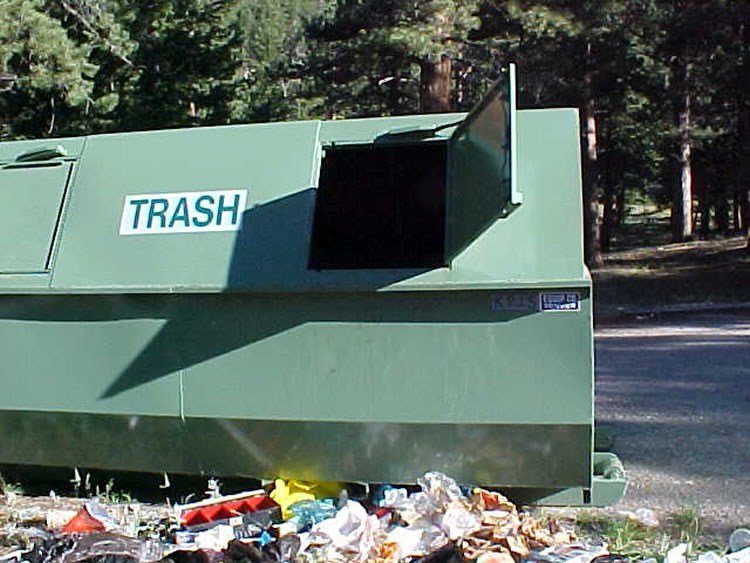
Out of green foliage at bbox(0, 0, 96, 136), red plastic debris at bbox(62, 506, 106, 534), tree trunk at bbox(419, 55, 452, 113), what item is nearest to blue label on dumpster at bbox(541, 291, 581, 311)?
red plastic debris at bbox(62, 506, 106, 534)

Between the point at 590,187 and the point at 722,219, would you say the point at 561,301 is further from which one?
the point at 722,219

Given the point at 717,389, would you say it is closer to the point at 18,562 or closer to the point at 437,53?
the point at 18,562

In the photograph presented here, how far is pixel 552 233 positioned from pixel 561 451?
3.07 feet

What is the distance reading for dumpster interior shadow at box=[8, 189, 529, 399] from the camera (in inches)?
177

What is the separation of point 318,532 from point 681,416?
401 cm

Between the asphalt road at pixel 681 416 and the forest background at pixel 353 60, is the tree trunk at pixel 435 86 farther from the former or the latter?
the asphalt road at pixel 681 416

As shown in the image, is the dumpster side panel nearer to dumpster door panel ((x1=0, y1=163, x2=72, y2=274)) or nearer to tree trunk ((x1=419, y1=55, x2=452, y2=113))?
dumpster door panel ((x1=0, y1=163, x2=72, y2=274))

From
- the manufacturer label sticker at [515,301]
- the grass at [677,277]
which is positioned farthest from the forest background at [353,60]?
the manufacturer label sticker at [515,301]

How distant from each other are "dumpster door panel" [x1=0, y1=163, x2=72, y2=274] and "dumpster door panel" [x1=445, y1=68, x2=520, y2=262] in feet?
6.42

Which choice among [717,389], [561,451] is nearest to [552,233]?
[561,451]

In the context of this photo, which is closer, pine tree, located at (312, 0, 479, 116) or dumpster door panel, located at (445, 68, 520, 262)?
dumpster door panel, located at (445, 68, 520, 262)

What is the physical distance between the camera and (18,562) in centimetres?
426

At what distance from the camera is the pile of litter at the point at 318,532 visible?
4.17m

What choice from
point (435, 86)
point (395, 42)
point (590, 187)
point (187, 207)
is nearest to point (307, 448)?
point (187, 207)
